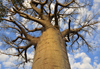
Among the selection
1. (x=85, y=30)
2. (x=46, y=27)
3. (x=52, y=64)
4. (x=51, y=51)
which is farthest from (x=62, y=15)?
(x=52, y=64)

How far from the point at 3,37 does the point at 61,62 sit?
9.99 feet

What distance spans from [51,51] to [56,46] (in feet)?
0.74

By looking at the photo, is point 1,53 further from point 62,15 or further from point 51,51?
point 62,15

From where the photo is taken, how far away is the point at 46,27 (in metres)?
2.93

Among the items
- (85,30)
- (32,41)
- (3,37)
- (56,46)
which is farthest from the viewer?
(85,30)

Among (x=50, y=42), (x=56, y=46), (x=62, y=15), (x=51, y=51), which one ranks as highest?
(x=62, y=15)

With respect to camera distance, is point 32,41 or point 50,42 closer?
point 50,42

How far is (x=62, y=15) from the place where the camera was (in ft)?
16.9

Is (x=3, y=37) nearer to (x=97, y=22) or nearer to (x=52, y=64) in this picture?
(x=52, y=64)

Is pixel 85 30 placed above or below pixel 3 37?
above

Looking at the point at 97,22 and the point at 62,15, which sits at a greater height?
the point at 62,15

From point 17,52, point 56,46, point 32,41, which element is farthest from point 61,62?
point 17,52

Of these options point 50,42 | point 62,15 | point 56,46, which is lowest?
point 56,46

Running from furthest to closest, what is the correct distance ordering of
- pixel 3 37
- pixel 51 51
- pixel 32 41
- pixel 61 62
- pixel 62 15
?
pixel 62 15
pixel 3 37
pixel 32 41
pixel 51 51
pixel 61 62
